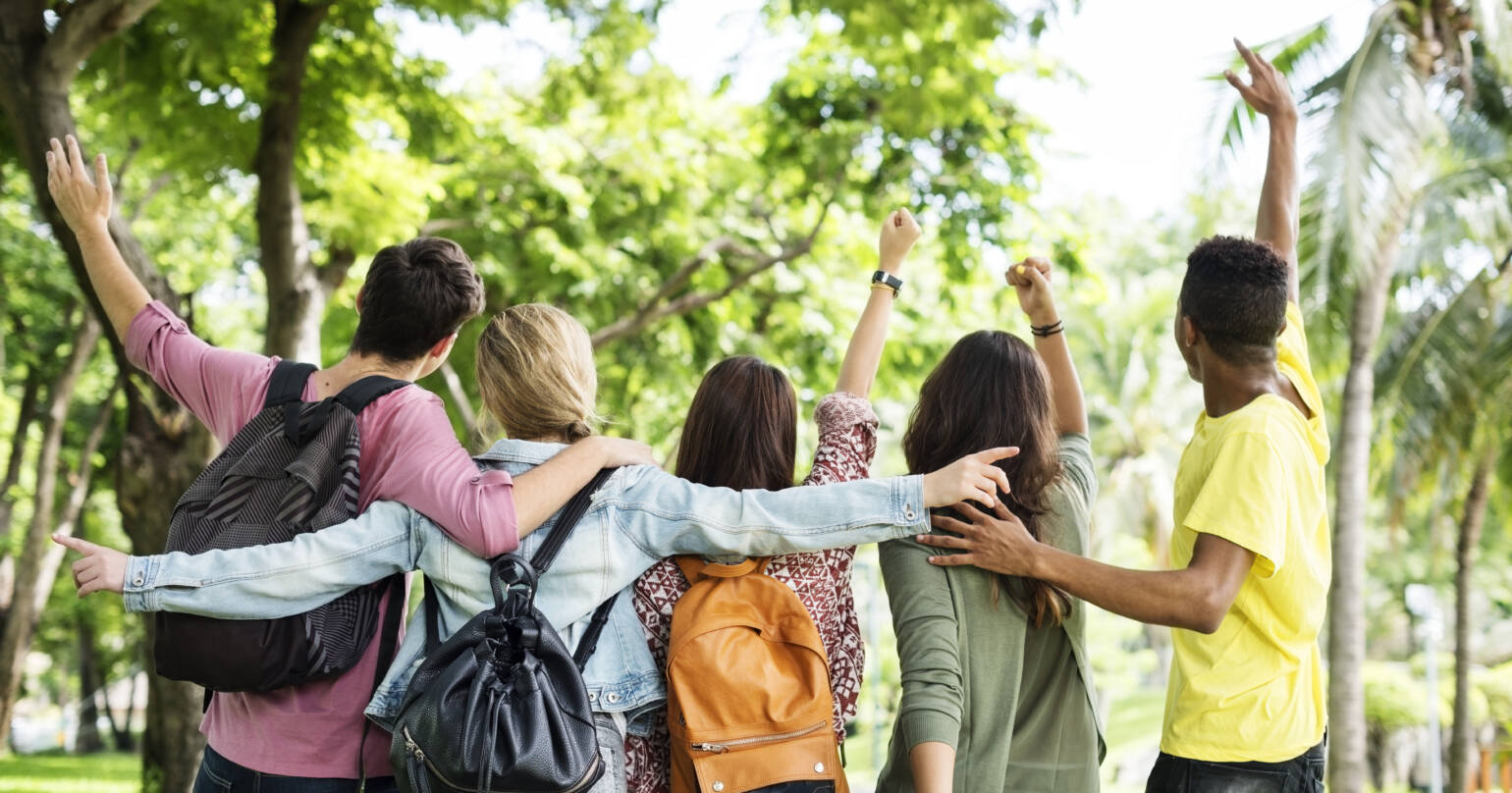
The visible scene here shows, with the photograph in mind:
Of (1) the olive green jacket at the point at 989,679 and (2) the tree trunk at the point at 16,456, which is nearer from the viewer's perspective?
(1) the olive green jacket at the point at 989,679

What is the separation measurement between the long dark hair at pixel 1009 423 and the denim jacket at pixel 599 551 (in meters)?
0.27

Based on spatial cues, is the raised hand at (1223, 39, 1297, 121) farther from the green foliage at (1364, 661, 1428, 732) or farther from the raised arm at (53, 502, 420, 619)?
the green foliage at (1364, 661, 1428, 732)

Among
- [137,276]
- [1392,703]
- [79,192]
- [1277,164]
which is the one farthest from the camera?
[1392,703]

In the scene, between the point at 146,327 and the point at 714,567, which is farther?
the point at 146,327

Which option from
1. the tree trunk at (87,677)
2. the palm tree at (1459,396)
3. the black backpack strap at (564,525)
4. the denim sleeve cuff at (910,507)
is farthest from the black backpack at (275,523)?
the tree trunk at (87,677)

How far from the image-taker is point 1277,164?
3193mm

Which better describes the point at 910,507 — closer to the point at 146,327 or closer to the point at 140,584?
the point at 140,584

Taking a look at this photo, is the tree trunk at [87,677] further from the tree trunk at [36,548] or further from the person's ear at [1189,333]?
the person's ear at [1189,333]

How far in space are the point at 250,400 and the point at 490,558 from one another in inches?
29.0

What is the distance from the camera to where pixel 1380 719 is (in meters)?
20.4

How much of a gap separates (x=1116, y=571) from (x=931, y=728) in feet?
1.64

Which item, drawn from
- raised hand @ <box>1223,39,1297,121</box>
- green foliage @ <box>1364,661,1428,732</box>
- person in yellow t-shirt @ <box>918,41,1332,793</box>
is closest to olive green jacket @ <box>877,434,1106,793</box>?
person in yellow t-shirt @ <box>918,41,1332,793</box>

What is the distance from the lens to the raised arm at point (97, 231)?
295cm

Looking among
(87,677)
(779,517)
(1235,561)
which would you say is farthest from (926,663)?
(87,677)
